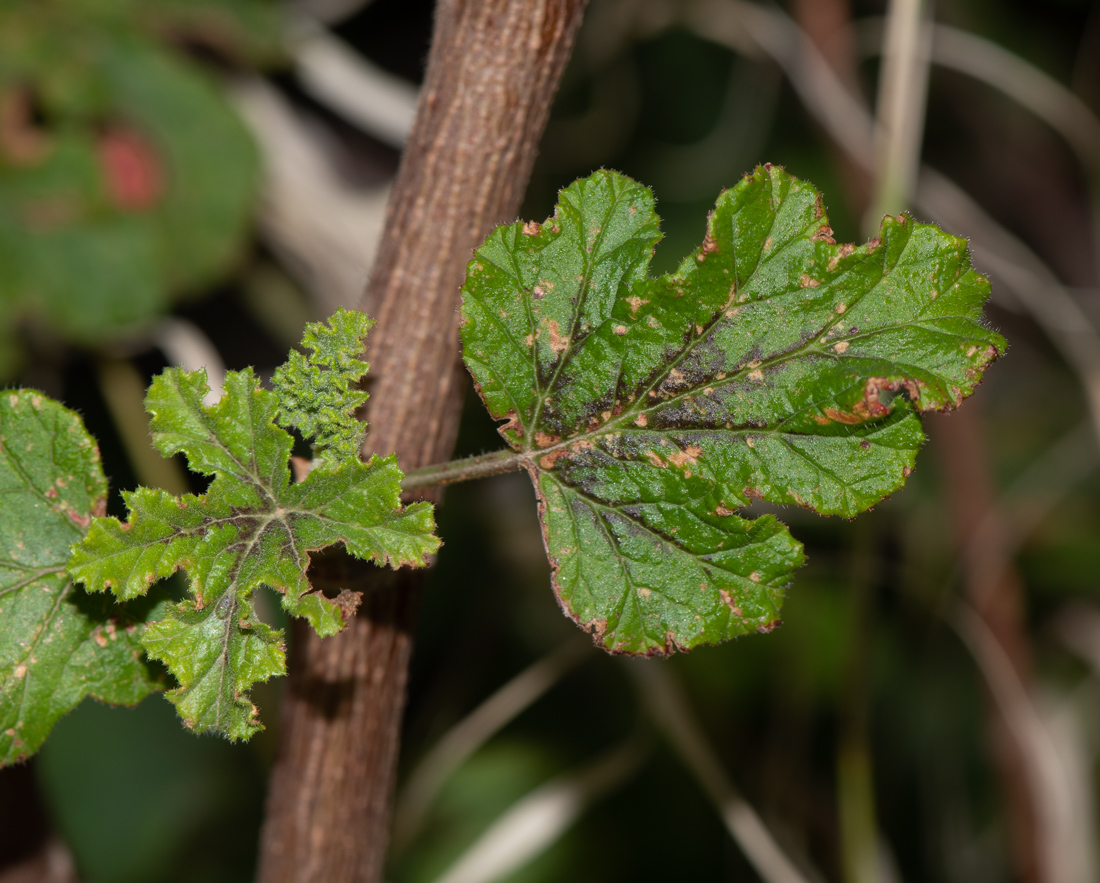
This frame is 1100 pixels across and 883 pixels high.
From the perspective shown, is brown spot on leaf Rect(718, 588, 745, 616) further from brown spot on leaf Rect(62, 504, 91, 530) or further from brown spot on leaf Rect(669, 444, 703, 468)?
brown spot on leaf Rect(62, 504, 91, 530)

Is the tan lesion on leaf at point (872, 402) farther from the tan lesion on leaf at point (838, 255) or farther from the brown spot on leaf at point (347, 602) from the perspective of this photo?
the brown spot on leaf at point (347, 602)

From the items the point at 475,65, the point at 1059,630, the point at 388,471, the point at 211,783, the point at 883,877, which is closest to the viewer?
the point at 388,471

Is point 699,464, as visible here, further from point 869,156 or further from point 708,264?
point 869,156

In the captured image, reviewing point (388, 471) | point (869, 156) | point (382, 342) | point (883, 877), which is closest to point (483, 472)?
point (388, 471)

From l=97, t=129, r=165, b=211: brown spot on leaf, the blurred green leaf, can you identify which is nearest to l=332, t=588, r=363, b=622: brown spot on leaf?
the blurred green leaf

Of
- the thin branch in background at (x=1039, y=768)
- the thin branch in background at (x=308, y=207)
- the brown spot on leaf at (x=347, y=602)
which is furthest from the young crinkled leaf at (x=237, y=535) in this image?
the thin branch in background at (x=1039, y=768)
